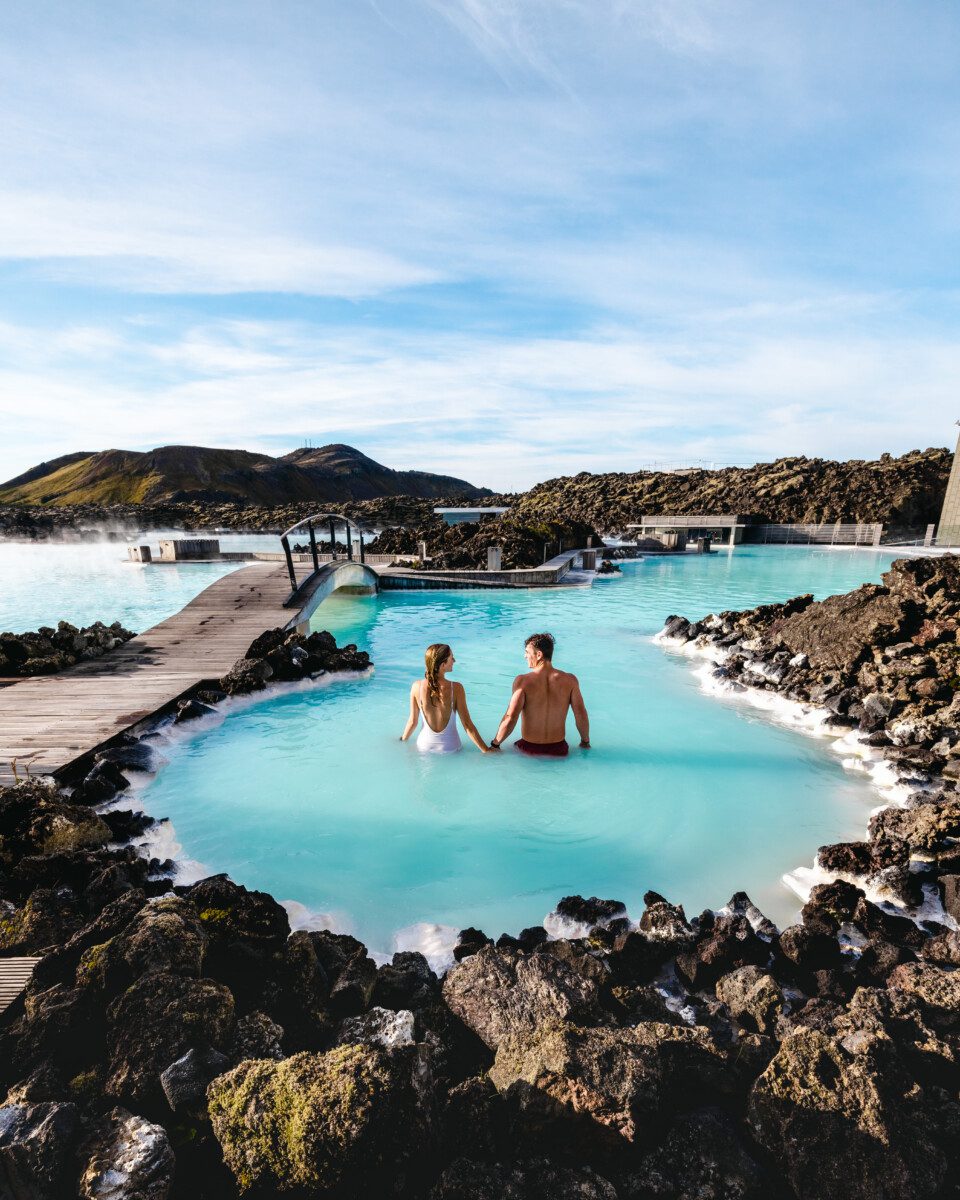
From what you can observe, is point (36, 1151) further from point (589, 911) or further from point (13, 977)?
point (589, 911)

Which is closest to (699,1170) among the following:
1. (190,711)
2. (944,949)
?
(944,949)

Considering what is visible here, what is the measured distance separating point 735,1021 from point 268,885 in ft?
11.2

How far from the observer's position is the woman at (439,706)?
577cm

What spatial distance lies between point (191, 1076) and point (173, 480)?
493ft

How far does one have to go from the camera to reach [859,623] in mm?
9867

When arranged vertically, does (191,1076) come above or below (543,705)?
below

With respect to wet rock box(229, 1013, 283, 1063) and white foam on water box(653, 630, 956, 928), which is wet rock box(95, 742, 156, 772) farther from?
white foam on water box(653, 630, 956, 928)

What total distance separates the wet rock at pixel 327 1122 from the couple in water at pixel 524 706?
361 centimetres

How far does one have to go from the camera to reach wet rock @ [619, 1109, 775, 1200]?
6.94 feet

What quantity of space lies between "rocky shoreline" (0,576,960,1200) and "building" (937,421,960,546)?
125ft

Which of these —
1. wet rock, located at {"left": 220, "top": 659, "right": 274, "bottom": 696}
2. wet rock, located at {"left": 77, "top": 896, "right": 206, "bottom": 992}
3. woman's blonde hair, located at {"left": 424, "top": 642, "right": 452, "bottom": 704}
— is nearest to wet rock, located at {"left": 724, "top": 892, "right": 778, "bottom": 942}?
woman's blonde hair, located at {"left": 424, "top": 642, "right": 452, "bottom": 704}

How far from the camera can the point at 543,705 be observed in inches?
245

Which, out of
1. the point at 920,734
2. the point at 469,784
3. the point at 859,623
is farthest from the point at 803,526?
the point at 469,784

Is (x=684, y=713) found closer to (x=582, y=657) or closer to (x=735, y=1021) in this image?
(x=582, y=657)
